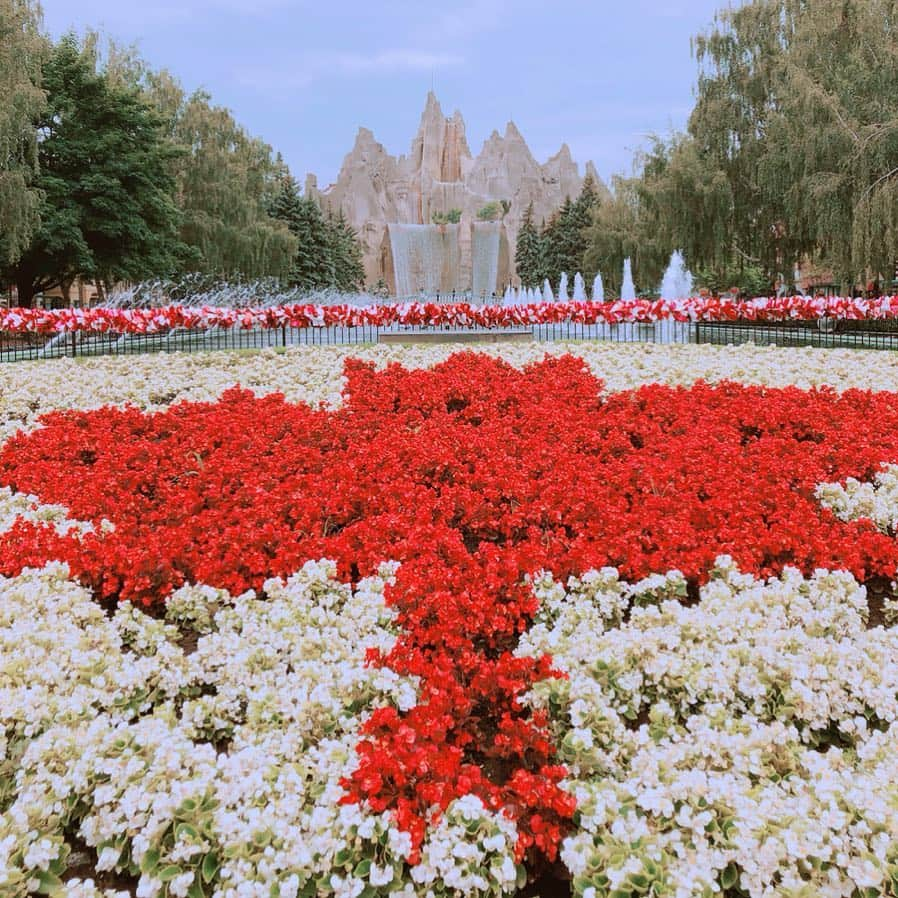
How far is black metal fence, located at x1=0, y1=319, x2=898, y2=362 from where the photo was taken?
40.2 ft

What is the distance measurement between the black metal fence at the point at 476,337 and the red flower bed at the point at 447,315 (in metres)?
0.30

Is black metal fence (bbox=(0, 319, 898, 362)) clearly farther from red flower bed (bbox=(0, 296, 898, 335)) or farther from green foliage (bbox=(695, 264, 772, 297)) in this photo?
green foliage (bbox=(695, 264, 772, 297))

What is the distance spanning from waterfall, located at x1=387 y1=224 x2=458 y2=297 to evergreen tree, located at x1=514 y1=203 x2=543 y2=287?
20313 millimetres

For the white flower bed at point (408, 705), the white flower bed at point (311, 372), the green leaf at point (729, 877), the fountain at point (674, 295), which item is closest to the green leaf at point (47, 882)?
the white flower bed at point (408, 705)

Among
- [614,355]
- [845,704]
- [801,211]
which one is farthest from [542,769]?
[801,211]

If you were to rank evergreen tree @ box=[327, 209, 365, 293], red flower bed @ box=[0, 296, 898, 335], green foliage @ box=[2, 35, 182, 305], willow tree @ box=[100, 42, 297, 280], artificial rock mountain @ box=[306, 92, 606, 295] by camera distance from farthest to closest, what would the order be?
artificial rock mountain @ box=[306, 92, 606, 295], evergreen tree @ box=[327, 209, 365, 293], willow tree @ box=[100, 42, 297, 280], green foliage @ box=[2, 35, 182, 305], red flower bed @ box=[0, 296, 898, 335]

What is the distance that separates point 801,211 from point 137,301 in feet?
69.4

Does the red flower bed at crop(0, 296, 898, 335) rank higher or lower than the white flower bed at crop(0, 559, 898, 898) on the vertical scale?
higher

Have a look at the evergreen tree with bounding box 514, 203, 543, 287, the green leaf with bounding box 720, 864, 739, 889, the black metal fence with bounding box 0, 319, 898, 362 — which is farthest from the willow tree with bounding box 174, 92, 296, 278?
the green leaf with bounding box 720, 864, 739, 889

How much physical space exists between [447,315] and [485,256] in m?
18.8

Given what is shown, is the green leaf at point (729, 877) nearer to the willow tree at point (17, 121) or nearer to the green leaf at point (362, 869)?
the green leaf at point (362, 869)

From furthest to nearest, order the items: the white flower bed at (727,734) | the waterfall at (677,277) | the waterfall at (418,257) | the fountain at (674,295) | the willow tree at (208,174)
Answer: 1. the waterfall at (418,257)
2. the willow tree at (208,174)
3. the waterfall at (677,277)
4. the fountain at (674,295)
5. the white flower bed at (727,734)

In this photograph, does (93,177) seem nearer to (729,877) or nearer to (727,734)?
(727,734)

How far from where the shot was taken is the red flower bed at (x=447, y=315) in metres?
11.4
